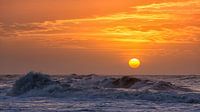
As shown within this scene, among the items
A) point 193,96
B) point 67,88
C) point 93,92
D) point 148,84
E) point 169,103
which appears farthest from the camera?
point 148,84

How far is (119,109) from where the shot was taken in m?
22.4

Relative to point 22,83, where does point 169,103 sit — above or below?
below

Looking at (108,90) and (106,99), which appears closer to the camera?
(106,99)

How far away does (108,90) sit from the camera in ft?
108

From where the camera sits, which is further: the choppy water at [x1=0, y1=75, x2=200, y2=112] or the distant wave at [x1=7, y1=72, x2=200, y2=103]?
the distant wave at [x1=7, y1=72, x2=200, y2=103]

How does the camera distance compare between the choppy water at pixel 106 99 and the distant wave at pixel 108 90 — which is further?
the distant wave at pixel 108 90

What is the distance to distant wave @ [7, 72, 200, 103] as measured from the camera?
2930 centimetres

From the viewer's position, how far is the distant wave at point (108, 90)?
2930cm

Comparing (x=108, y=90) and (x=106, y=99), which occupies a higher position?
(x=108, y=90)

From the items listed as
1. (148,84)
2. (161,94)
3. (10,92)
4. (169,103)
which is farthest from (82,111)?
(148,84)

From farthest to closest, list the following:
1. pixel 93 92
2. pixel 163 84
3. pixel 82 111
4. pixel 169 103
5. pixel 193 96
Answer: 1. pixel 163 84
2. pixel 93 92
3. pixel 193 96
4. pixel 169 103
5. pixel 82 111

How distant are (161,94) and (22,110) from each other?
1086 centimetres

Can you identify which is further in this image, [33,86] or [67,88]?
[33,86]

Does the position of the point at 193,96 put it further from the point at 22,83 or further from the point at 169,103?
the point at 22,83
